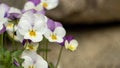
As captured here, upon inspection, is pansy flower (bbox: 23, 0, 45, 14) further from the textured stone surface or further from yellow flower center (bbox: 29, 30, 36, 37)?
the textured stone surface

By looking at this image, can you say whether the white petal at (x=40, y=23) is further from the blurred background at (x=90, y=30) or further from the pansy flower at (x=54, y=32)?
the blurred background at (x=90, y=30)

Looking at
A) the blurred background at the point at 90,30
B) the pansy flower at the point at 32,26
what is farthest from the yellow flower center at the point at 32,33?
the blurred background at the point at 90,30

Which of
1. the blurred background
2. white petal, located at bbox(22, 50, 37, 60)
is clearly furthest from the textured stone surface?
white petal, located at bbox(22, 50, 37, 60)

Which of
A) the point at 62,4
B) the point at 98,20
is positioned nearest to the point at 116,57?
the point at 98,20

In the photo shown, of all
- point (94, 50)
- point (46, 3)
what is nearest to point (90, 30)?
point (94, 50)

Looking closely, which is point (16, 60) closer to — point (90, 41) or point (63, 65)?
point (63, 65)

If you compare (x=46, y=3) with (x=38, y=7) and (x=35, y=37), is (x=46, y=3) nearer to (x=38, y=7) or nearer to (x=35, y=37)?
(x=38, y=7)
